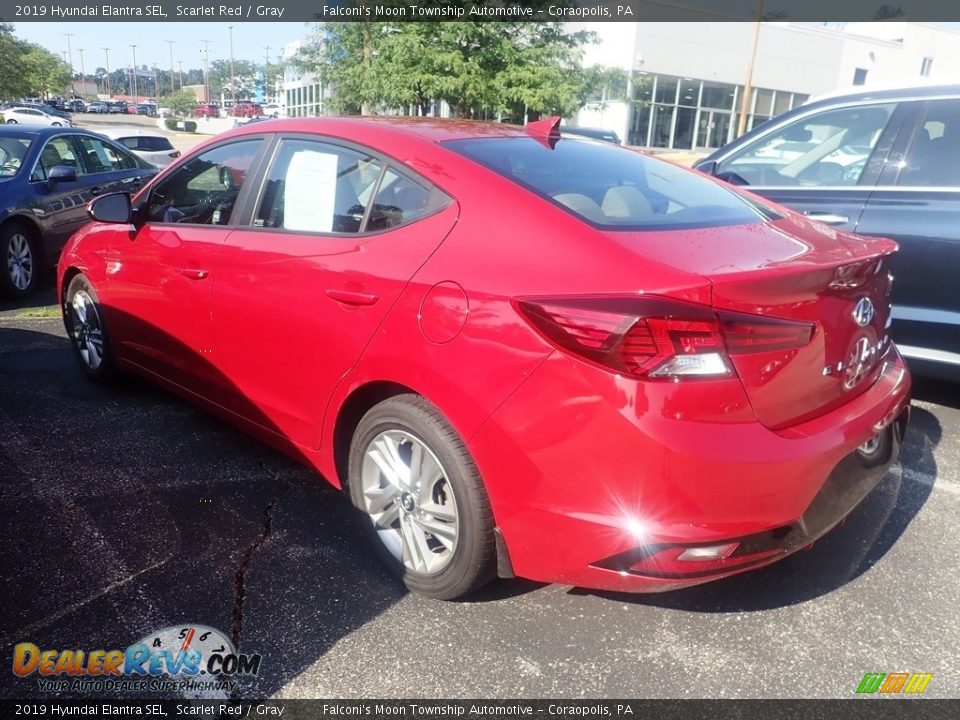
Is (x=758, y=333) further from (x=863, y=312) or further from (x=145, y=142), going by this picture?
(x=145, y=142)

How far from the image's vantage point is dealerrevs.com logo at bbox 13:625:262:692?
2.32 meters

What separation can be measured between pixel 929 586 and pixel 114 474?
3.36 meters

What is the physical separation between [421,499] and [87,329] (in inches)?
119

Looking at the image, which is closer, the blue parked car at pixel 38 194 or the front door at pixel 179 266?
the front door at pixel 179 266

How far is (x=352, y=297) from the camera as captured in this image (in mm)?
2750

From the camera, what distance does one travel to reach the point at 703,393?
6.91 ft

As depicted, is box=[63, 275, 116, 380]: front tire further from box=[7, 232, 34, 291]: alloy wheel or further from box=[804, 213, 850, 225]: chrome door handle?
box=[804, 213, 850, 225]: chrome door handle

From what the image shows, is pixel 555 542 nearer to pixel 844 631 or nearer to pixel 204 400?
pixel 844 631

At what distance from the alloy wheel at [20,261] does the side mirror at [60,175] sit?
639 millimetres

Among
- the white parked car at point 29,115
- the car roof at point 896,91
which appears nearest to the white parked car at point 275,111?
the white parked car at point 29,115

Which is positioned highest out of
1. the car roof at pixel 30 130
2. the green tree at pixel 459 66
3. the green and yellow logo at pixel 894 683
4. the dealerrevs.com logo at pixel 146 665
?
the green tree at pixel 459 66

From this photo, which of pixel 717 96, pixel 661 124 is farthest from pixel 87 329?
pixel 717 96

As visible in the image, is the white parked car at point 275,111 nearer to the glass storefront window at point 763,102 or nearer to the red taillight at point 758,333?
the glass storefront window at point 763,102

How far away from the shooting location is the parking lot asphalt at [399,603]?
2.36 metres
